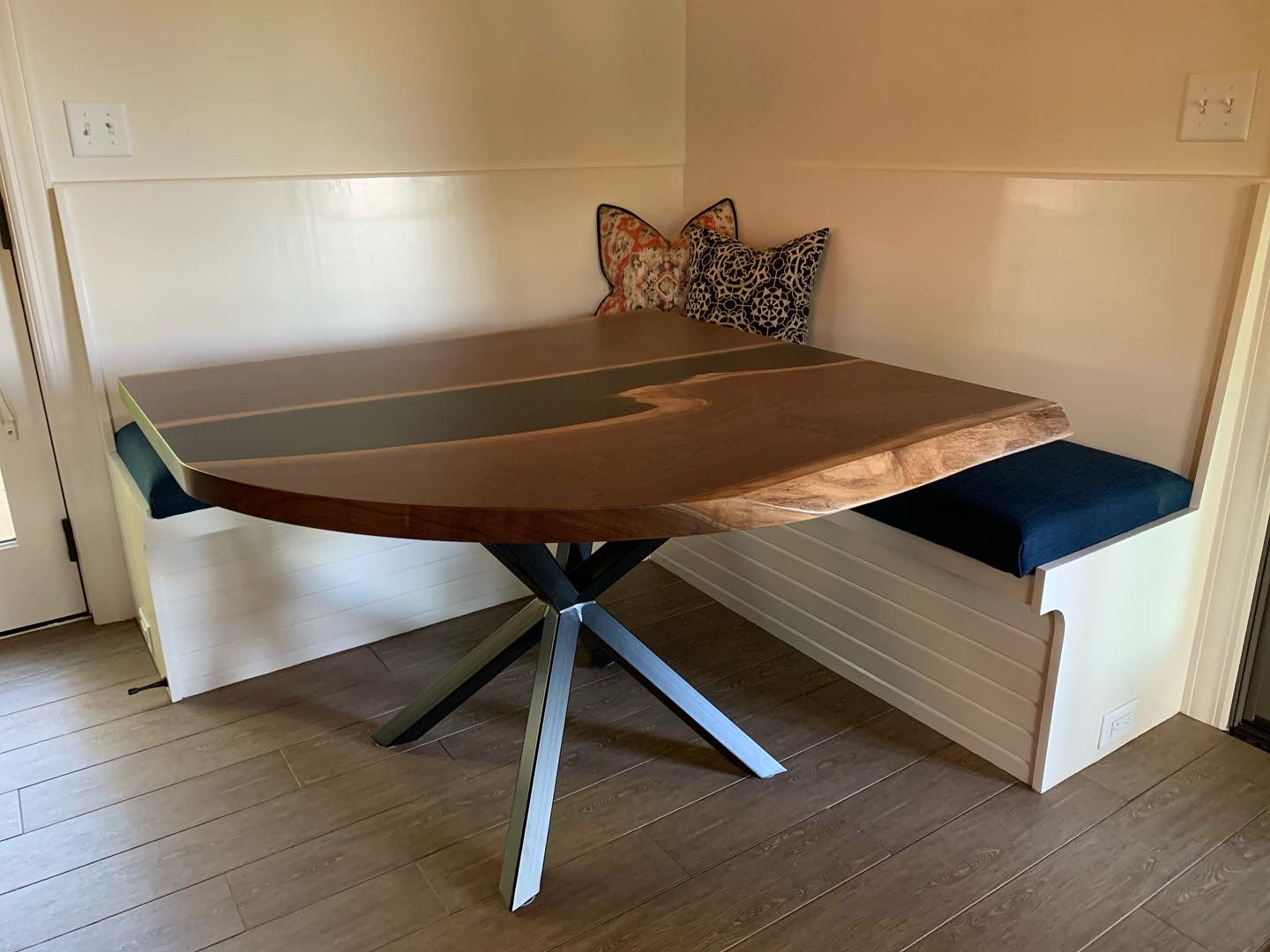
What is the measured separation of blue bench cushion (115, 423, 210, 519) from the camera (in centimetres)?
186

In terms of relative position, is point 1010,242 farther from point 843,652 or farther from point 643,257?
point 643,257

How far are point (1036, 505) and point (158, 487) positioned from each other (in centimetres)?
166

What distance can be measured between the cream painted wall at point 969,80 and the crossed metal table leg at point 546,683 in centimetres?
120

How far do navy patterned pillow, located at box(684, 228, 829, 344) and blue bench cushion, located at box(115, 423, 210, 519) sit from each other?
4.51 feet

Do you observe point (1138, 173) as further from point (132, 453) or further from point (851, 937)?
point (132, 453)

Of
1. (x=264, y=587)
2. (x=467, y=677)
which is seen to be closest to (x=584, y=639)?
(x=467, y=677)

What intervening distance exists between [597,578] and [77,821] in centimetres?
105

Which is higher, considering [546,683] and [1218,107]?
[1218,107]

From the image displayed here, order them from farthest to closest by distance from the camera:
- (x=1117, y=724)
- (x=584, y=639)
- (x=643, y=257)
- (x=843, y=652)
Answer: (x=643, y=257) < (x=584, y=639) < (x=843, y=652) < (x=1117, y=724)

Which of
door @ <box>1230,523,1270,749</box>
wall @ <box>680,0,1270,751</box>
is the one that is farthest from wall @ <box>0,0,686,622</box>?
door @ <box>1230,523,1270,749</box>

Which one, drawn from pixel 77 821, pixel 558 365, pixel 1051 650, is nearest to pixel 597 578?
pixel 558 365

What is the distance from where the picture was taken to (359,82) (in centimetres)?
234

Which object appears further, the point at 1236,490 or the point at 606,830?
the point at 1236,490

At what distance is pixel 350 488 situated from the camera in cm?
115
